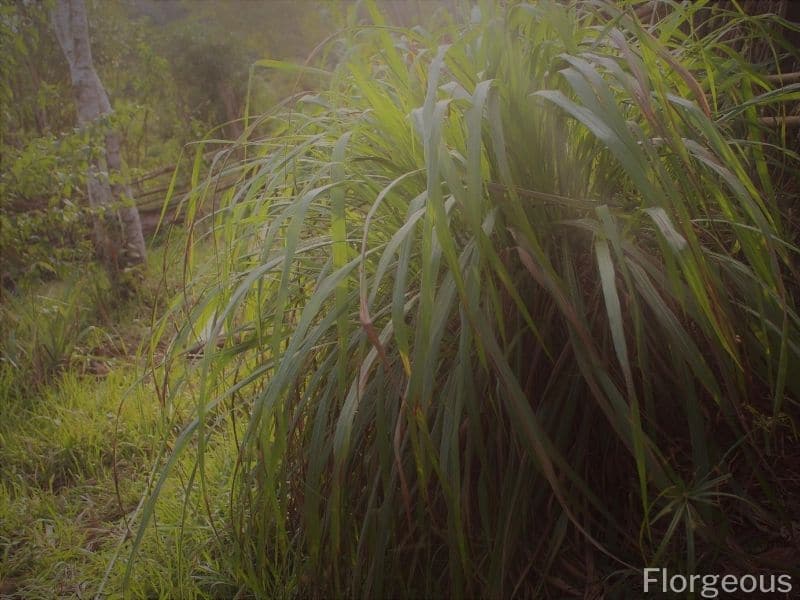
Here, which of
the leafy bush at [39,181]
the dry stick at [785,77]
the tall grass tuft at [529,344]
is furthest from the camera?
the leafy bush at [39,181]

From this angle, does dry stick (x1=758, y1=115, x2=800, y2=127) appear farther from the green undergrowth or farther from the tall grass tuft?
the green undergrowth

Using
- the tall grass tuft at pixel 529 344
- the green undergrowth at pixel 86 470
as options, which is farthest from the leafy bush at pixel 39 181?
the tall grass tuft at pixel 529 344

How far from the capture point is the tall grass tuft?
92 cm

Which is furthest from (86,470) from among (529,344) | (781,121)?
(781,121)

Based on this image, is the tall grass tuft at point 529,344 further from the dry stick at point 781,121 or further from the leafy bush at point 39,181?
the leafy bush at point 39,181

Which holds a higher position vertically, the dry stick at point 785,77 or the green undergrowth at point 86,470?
the dry stick at point 785,77

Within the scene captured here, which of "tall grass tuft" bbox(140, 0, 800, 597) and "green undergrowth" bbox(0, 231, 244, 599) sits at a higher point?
"tall grass tuft" bbox(140, 0, 800, 597)

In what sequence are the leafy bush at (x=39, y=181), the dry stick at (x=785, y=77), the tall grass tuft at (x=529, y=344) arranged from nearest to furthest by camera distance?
1. the tall grass tuft at (x=529, y=344)
2. the dry stick at (x=785, y=77)
3. the leafy bush at (x=39, y=181)

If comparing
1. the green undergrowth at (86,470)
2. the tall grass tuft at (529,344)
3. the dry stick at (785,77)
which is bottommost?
the green undergrowth at (86,470)

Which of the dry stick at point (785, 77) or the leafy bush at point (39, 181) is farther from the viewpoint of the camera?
the leafy bush at point (39, 181)

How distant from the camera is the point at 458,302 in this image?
42.1 inches

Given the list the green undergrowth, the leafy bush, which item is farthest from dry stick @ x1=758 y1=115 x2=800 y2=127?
the leafy bush

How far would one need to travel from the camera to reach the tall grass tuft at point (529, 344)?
916 millimetres

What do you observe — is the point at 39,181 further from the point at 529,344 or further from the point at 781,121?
the point at 781,121
